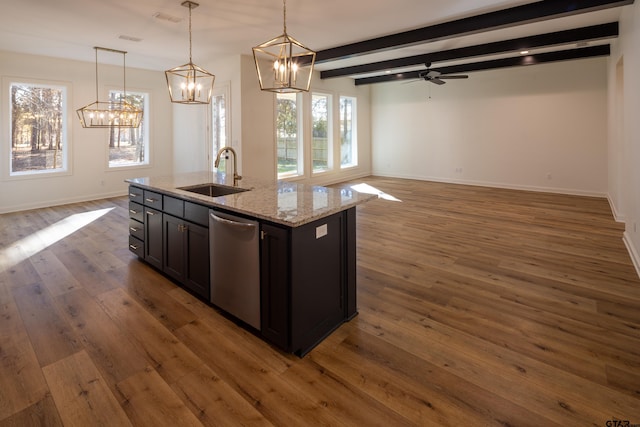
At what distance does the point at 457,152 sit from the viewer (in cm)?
926

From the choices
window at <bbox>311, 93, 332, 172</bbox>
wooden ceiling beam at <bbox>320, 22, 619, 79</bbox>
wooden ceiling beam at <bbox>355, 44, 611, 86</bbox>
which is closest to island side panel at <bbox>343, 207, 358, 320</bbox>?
wooden ceiling beam at <bbox>320, 22, 619, 79</bbox>

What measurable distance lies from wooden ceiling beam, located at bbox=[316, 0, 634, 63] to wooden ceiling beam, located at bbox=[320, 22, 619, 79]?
4.99 ft

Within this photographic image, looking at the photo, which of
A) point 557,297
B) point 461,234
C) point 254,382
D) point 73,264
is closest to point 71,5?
point 73,264

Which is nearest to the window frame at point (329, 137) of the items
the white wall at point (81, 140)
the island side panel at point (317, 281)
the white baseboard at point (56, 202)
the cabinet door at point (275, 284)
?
the white wall at point (81, 140)

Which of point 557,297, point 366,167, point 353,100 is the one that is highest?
point 353,100

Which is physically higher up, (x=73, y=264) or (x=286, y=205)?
(x=286, y=205)

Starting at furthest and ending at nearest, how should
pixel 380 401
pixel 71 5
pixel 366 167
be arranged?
pixel 366 167 < pixel 71 5 < pixel 380 401

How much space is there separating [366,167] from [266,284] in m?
8.91

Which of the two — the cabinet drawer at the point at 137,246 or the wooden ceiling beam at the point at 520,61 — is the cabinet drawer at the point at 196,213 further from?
the wooden ceiling beam at the point at 520,61

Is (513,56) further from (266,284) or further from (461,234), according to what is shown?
(266,284)

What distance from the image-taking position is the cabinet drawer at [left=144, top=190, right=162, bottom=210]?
10.6 ft

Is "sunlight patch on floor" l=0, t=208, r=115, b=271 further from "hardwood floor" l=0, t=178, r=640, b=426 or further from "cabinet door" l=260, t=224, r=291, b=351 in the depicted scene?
"cabinet door" l=260, t=224, r=291, b=351

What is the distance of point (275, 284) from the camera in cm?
220

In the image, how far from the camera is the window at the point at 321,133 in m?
8.99
